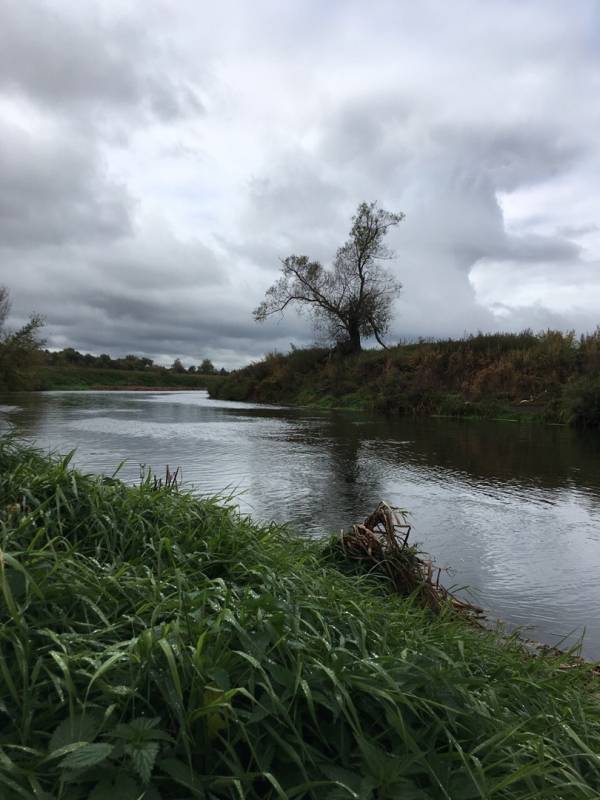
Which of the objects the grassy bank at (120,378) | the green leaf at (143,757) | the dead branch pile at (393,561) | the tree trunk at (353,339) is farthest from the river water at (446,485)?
the grassy bank at (120,378)

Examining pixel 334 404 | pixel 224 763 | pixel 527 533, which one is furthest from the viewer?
pixel 334 404

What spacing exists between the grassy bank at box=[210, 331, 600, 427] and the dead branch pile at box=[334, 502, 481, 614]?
16.9m

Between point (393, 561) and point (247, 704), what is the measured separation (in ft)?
7.32

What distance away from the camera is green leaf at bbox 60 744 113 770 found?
4.03 ft

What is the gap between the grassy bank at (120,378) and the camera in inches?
3109

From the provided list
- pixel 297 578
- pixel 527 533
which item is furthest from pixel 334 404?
pixel 297 578

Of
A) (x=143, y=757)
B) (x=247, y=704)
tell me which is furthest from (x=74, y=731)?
(x=247, y=704)

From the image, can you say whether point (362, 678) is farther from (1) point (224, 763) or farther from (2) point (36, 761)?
(2) point (36, 761)

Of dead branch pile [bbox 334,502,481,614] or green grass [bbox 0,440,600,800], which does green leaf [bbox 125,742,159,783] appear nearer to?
green grass [bbox 0,440,600,800]

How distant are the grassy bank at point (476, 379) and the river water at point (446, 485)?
11.1 feet

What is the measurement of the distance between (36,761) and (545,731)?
161 cm

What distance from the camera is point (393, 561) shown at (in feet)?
12.1

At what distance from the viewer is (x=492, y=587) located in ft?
14.9

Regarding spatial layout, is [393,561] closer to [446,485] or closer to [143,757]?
[143,757]
